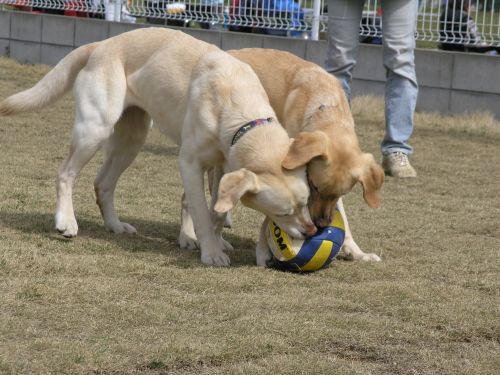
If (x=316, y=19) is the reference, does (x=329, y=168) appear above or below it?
below

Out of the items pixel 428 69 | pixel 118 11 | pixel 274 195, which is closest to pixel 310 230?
pixel 274 195

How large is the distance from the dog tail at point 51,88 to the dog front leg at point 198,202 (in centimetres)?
101

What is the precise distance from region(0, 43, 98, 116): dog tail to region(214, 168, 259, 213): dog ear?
1632 millimetres

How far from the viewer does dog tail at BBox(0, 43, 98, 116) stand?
225 inches

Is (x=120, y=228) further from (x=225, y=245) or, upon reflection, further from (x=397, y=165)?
(x=397, y=165)

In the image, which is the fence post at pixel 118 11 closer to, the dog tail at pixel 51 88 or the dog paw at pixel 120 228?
the dog tail at pixel 51 88

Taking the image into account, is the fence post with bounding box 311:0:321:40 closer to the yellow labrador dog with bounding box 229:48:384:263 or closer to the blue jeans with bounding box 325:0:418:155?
the blue jeans with bounding box 325:0:418:155

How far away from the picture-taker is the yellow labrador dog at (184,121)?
15.0ft

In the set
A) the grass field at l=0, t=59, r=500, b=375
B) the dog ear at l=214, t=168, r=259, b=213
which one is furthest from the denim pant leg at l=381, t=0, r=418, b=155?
the dog ear at l=214, t=168, r=259, b=213

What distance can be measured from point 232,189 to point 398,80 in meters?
3.80

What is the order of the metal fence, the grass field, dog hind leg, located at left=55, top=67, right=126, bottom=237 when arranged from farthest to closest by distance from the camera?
the metal fence
dog hind leg, located at left=55, top=67, right=126, bottom=237
the grass field

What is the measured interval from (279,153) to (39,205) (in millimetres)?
2033

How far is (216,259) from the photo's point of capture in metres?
4.95

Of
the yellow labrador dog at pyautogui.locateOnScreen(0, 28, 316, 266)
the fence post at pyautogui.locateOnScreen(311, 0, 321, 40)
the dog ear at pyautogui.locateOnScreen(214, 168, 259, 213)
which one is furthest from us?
the fence post at pyautogui.locateOnScreen(311, 0, 321, 40)
